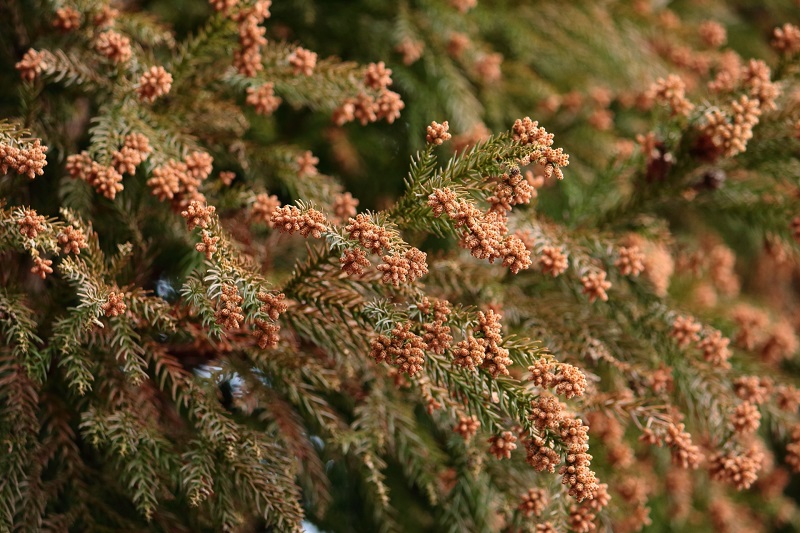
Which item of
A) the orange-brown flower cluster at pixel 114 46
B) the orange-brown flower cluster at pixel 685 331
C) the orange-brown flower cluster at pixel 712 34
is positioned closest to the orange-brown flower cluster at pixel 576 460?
the orange-brown flower cluster at pixel 685 331

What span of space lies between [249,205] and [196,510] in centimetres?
54

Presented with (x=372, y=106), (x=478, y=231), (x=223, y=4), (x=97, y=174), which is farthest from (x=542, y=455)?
(x=223, y=4)

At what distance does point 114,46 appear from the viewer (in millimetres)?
1262

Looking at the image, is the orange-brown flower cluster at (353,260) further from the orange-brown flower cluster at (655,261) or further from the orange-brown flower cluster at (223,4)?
the orange-brown flower cluster at (655,261)

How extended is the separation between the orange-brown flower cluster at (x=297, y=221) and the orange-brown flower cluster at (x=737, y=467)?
833 millimetres

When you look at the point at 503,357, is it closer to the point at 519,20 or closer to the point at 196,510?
the point at 196,510

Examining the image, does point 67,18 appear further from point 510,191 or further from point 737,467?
point 737,467

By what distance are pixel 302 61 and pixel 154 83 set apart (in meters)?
0.27

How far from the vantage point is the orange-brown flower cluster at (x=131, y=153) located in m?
1.19

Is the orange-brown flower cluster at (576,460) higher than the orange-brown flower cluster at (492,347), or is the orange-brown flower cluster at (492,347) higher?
the orange-brown flower cluster at (492,347)

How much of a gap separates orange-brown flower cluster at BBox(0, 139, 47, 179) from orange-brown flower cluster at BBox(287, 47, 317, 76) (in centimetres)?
47

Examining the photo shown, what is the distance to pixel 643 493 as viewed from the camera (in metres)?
1.54

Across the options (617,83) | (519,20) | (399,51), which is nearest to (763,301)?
(617,83)

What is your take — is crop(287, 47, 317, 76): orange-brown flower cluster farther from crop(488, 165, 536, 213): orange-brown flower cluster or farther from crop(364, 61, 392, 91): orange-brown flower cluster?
crop(488, 165, 536, 213): orange-brown flower cluster
